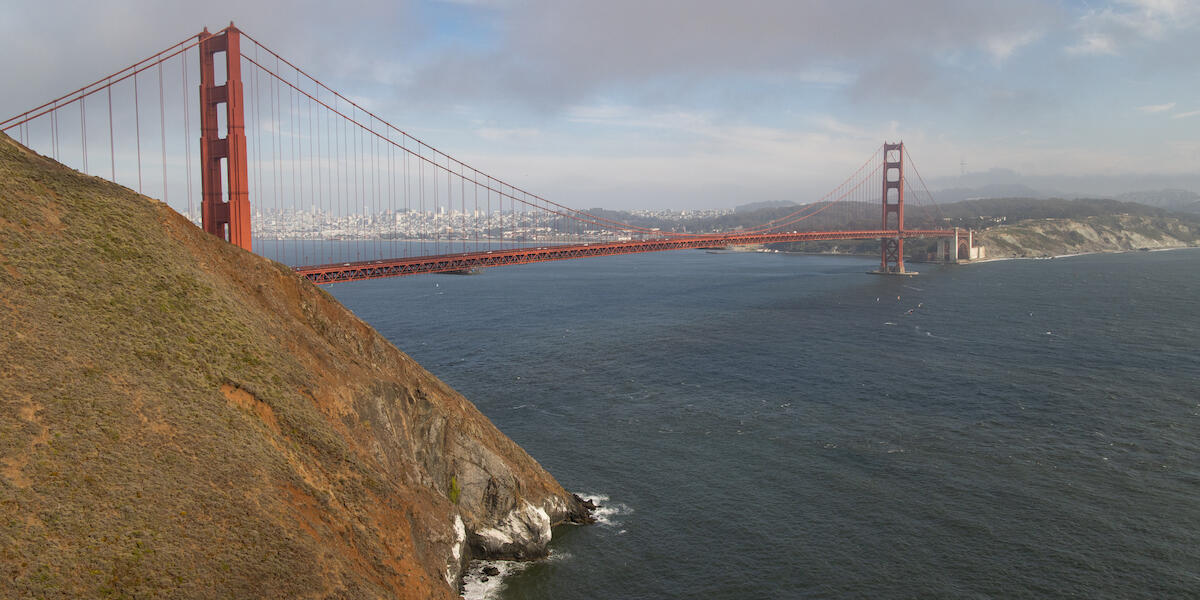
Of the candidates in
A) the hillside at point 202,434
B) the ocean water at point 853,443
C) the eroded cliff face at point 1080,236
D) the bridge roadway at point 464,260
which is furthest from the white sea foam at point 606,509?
the eroded cliff face at point 1080,236

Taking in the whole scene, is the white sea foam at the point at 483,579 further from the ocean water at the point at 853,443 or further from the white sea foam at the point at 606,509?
the white sea foam at the point at 606,509

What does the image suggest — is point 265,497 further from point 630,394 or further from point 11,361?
point 630,394

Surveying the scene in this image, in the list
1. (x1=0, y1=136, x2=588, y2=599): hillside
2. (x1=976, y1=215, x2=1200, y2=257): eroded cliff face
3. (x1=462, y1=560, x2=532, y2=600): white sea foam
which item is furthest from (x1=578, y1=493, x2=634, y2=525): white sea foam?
(x1=976, y1=215, x2=1200, y2=257): eroded cliff face

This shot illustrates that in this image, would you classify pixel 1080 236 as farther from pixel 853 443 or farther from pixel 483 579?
pixel 483 579

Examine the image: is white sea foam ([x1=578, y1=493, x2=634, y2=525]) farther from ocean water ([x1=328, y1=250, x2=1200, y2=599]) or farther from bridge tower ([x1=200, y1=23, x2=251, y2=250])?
bridge tower ([x1=200, y1=23, x2=251, y2=250])

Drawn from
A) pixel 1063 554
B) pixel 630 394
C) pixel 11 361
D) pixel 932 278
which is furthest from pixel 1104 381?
pixel 932 278

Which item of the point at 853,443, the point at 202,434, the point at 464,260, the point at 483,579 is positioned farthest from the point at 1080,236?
the point at 202,434
